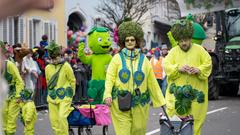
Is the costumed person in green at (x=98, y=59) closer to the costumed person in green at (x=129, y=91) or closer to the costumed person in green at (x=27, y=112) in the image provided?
the costumed person in green at (x=27, y=112)

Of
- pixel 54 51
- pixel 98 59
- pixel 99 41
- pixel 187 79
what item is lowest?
pixel 187 79

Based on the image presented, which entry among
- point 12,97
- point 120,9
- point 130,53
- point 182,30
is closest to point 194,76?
point 182,30

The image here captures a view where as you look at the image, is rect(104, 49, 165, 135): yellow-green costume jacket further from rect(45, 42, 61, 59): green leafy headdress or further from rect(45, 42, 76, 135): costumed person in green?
rect(45, 42, 61, 59): green leafy headdress

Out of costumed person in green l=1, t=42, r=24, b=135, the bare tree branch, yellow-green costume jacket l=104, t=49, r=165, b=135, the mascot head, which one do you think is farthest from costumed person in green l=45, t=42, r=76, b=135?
the bare tree branch

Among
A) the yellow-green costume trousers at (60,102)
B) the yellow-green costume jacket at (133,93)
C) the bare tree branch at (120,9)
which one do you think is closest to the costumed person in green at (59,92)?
the yellow-green costume trousers at (60,102)

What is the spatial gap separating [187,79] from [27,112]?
3457mm

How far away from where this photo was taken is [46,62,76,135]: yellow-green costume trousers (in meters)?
9.62

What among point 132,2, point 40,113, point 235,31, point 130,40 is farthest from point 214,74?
point 132,2

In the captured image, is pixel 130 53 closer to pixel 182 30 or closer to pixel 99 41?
pixel 182 30

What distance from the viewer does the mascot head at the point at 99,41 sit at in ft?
37.6

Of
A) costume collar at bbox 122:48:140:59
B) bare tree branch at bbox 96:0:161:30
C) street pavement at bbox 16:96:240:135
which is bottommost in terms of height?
street pavement at bbox 16:96:240:135

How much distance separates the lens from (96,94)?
11.0 m

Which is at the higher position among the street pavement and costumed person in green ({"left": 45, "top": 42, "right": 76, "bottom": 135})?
costumed person in green ({"left": 45, "top": 42, "right": 76, "bottom": 135})

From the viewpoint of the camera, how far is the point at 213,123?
42.2 feet
